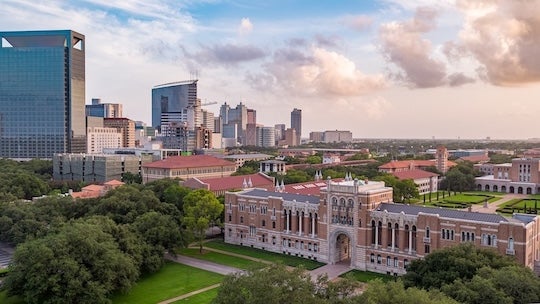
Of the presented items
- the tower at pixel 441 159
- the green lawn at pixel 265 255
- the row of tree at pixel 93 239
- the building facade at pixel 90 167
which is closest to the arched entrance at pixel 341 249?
the green lawn at pixel 265 255

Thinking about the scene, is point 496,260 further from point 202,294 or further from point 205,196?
point 205,196

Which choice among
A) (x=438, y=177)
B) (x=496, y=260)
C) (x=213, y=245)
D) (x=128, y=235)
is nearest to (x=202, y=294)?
(x=128, y=235)

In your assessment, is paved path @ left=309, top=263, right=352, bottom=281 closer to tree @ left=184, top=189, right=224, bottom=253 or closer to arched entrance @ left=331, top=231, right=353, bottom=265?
arched entrance @ left=331, top=231, right=353, bottom=265

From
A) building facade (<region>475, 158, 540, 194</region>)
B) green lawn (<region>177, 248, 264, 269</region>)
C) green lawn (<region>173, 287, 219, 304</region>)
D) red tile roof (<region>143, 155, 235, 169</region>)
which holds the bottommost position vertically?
green lawn (<region>173, 287, 219, 304</region>)

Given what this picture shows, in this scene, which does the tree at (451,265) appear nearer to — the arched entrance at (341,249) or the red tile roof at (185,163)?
the arched entrance at (341,249)

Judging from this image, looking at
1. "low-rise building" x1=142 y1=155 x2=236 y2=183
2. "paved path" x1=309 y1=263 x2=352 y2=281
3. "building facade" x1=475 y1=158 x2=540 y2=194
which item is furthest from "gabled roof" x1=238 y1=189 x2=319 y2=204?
"building facade" x1=475 y1=158 x2=540 y2=194
